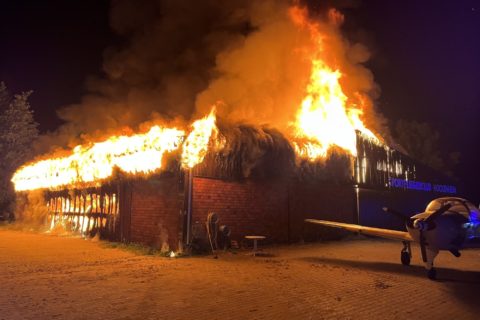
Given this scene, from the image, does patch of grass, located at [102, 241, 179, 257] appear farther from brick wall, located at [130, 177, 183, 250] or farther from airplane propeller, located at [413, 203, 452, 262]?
airplane propeller, located at [413, 203, 452, 262]

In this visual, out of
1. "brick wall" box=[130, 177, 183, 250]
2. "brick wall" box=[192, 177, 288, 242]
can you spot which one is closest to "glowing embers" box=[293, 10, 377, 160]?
"brick wall" box=[192, 177, 288, 242]

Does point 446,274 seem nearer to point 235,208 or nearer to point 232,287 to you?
point 232,287

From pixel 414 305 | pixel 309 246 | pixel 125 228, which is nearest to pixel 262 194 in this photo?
pixel 309 246

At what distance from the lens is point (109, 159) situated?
18328mm

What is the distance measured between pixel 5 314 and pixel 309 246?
13.5 metres

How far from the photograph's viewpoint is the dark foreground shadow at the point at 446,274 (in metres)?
8.89

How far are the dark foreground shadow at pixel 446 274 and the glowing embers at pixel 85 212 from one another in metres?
9.80

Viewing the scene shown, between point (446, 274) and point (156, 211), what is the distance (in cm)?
1048

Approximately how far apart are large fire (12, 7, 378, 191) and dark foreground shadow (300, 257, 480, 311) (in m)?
6.12

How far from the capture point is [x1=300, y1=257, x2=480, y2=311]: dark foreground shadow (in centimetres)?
889

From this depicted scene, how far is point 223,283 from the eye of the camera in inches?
383

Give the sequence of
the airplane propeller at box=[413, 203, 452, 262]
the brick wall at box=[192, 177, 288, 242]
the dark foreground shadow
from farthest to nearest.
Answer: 1. the brick wall at box=[192, 177, 288, 242]
2. the airplane propeller at box=[413, 203, 452, 262]
3. the dark foreground shadow

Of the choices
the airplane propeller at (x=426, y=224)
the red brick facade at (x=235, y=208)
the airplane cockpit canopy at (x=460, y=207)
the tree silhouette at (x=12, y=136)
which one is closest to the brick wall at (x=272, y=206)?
the red brick facade at (x=235, y=208)

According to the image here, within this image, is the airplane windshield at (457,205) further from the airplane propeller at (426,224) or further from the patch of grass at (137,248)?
the patch of grass at (137,248)
